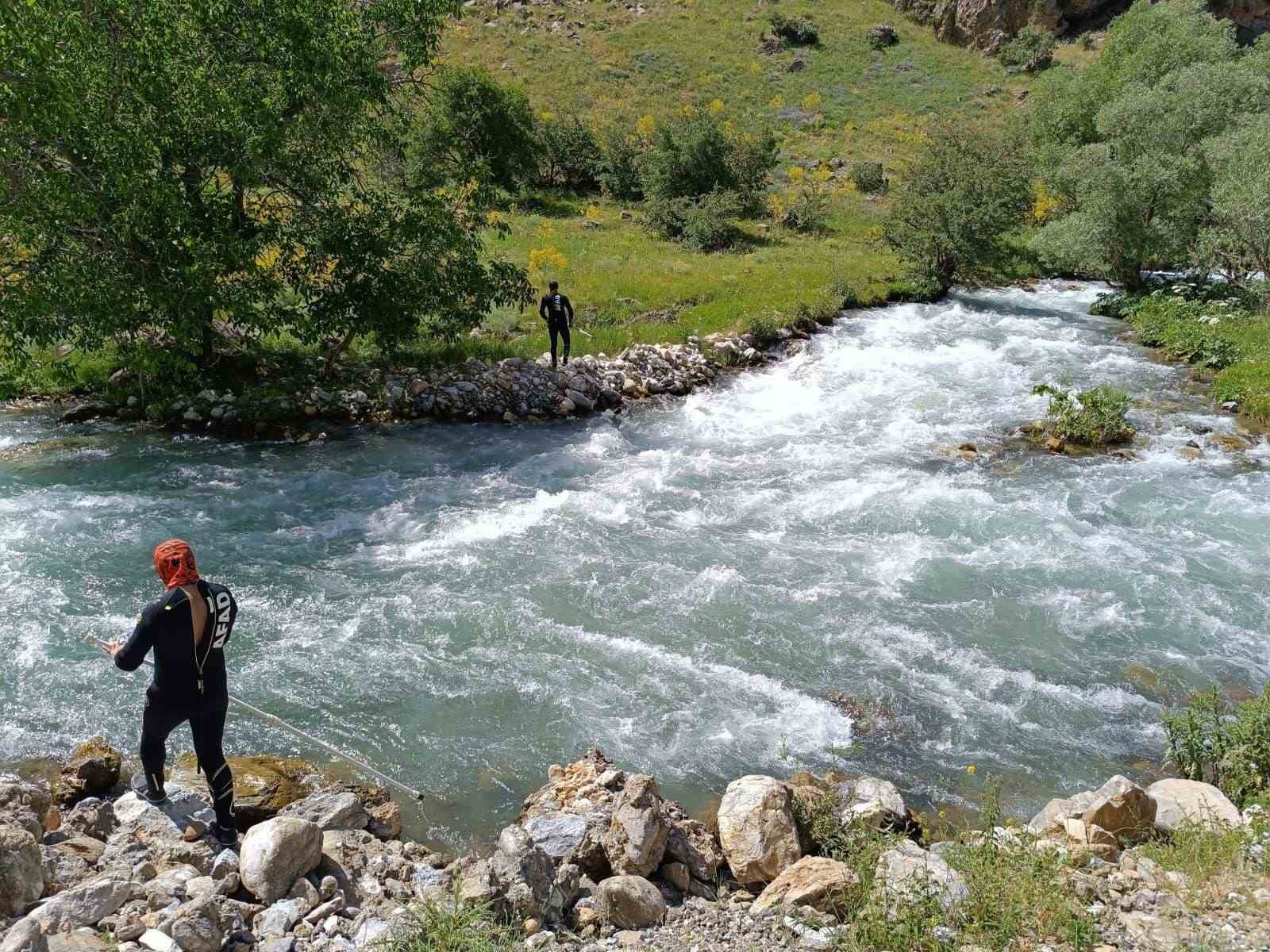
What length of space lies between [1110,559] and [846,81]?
57.2 m

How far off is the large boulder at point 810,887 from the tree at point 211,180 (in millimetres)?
12397

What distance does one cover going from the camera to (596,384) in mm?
17875

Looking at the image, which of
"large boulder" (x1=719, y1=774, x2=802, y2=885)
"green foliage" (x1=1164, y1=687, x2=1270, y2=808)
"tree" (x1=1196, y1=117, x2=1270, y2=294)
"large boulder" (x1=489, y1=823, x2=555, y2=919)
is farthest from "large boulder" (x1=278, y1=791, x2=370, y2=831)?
"tree" (x1=1196, y1=117, x2=1270, y2=294)

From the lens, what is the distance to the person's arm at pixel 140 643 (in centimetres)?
554

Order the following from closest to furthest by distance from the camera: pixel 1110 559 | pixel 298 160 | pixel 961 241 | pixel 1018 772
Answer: pixel 1018 772 < pixel 1110 559 < pixel 298 160 < pixel 961 241

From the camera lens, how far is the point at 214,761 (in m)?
5.89

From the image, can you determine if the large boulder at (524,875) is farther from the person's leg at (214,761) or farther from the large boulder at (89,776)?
the large boulder at (89,776)

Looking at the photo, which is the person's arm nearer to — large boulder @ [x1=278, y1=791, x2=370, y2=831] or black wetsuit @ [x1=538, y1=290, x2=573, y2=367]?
large boulder @ [x1=278, y1=791, x2=370, y2=831]

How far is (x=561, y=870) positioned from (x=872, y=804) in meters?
2.59

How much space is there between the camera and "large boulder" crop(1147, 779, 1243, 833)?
20.4ft

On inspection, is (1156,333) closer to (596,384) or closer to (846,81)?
(596,384)

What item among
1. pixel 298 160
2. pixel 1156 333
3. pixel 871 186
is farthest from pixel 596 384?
pixel 871 186

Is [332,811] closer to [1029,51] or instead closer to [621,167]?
[621,167]

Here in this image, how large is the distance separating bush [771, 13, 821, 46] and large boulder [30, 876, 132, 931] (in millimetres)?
71101
